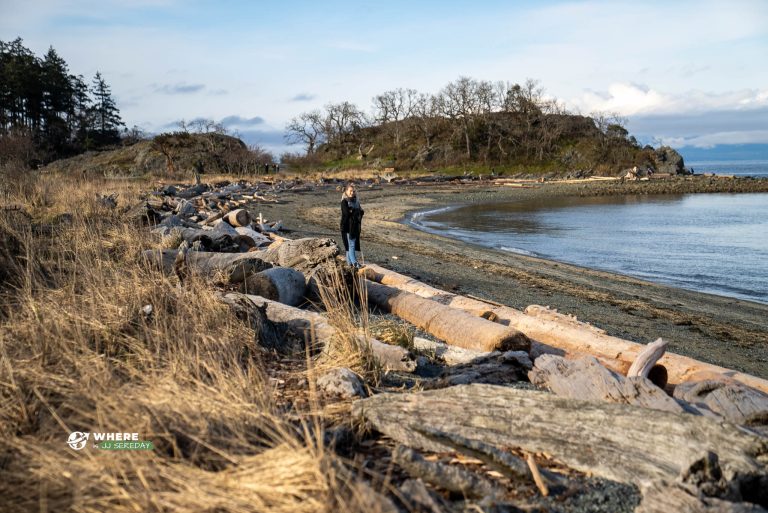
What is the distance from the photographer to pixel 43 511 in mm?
2574

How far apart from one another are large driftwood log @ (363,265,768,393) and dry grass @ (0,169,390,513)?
3497 millimetres

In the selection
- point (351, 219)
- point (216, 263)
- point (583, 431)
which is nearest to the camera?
point (583, 431)

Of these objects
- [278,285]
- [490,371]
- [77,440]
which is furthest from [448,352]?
[77,440]

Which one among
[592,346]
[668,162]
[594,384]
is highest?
[668,162]

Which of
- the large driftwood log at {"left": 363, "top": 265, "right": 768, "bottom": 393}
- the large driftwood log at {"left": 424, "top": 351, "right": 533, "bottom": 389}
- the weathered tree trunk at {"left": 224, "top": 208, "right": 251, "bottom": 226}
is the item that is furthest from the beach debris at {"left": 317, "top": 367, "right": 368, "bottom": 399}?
the weathered tree trunk at {"left": 224, "top": 208, "right": 251, "bottom": 226}

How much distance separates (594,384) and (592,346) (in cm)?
196

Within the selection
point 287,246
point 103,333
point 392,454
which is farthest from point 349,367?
point 287,246

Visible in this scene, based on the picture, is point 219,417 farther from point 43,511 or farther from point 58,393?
point 58,393

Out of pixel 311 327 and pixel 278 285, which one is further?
pixel 278 285

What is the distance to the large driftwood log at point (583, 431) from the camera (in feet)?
10.4

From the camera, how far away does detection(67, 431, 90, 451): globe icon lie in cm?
324

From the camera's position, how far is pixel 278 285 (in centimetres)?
795

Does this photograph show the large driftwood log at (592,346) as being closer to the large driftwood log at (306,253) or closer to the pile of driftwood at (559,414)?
the pile of driftwood at (559,414)

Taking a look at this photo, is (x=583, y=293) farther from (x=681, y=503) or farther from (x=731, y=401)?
(x=681, y=503)
